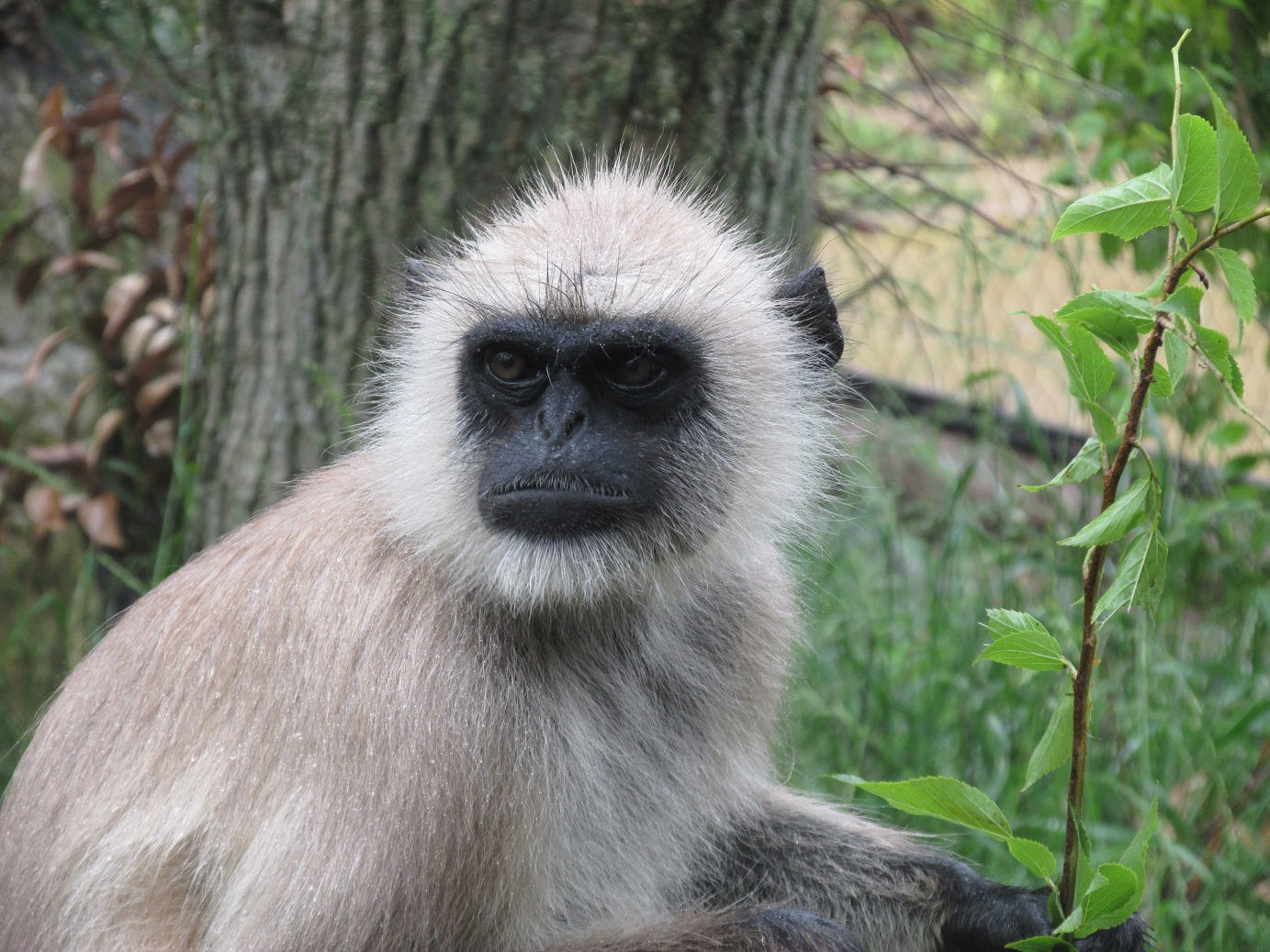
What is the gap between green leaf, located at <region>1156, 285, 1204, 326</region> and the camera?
5.47 feet

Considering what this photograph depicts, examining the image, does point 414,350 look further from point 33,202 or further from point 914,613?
point 33,202

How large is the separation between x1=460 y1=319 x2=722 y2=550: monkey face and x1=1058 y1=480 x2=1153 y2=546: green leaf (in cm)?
97

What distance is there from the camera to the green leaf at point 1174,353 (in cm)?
168

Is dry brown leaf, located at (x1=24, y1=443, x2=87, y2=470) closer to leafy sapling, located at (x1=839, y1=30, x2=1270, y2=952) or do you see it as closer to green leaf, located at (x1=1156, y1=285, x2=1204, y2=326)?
leafy sapling, located at (x1=839, y1=30, x2=1270, y2=952)

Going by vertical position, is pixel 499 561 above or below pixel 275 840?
above

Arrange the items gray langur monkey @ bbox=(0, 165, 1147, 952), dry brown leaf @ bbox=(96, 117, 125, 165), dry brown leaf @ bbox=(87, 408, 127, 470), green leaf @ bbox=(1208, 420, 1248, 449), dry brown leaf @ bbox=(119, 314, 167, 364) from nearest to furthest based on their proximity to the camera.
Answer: gray langur monkey @ bbox=(0, 165, 1147, 952), green leaf @ bbox=(1208, 420, 1248, 449), dry brown leaf @ bbox=(87, 408, 127, 470), dry brown leaf @ bbox=(119, 314, 167, 364), dry brown leaf @ bbox=(96, 117, 125, 165)

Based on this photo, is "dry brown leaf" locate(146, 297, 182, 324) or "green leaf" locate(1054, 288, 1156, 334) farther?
"dry brown leaf" locate(146, 297, 182, 324)

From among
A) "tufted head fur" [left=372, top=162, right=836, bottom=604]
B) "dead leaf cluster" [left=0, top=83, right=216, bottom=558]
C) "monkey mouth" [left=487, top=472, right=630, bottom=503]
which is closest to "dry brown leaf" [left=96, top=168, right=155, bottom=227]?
"dead leaf cluster" [left=0, top=83, right=216, bottom=558]

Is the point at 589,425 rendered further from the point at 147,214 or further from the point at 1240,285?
the point at 147,214

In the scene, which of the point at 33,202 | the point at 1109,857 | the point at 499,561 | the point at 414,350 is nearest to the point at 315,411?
the point at 414,350

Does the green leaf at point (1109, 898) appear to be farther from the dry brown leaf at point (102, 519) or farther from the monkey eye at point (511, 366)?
the dry brown leaf at point (102, 519)

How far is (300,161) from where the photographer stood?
12.7ft

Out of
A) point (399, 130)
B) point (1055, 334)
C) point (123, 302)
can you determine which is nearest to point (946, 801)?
point (1055, 334)

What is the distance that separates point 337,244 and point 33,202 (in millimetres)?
2431
